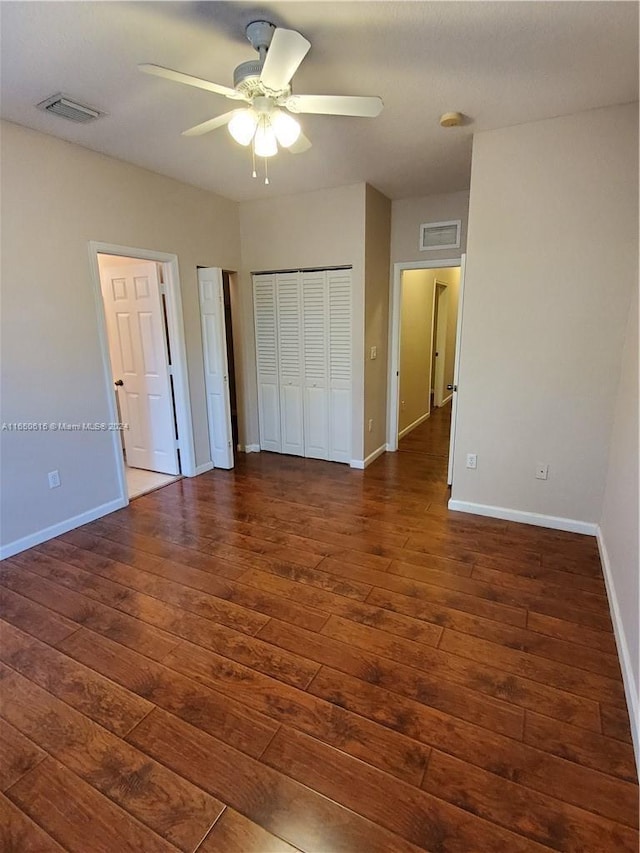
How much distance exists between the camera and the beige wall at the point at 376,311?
4.28 meters

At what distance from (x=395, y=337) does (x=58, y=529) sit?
3758 mm

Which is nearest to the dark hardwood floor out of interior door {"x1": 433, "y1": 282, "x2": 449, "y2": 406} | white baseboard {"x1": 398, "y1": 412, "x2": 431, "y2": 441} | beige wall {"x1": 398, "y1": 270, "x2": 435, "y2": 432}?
white baseboard {"x1": 398, "y1": 412, "x2": 431, "y2": 441}

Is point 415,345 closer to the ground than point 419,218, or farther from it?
closer to the ground

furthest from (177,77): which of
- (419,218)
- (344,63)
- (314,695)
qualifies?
(419,218)

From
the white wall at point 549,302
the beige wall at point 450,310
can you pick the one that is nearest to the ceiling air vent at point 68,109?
the white wall at point 549,302

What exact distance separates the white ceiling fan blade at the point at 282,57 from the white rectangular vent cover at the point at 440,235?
2.96 m

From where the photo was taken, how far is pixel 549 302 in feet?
9.59

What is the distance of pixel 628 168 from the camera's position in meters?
2.60

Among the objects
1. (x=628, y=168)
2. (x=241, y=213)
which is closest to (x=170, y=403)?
(x=241, y=213)

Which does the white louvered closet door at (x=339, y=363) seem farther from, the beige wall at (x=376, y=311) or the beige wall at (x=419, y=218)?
the beige wall at (x=419, y=218)

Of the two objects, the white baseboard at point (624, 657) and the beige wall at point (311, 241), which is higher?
the beige wall at point (311, 241)

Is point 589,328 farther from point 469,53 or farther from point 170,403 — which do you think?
point 170,403

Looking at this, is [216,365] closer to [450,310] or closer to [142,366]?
[142,366]

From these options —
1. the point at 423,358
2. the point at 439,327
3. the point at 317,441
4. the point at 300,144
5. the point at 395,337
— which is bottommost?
the point at 317,441
